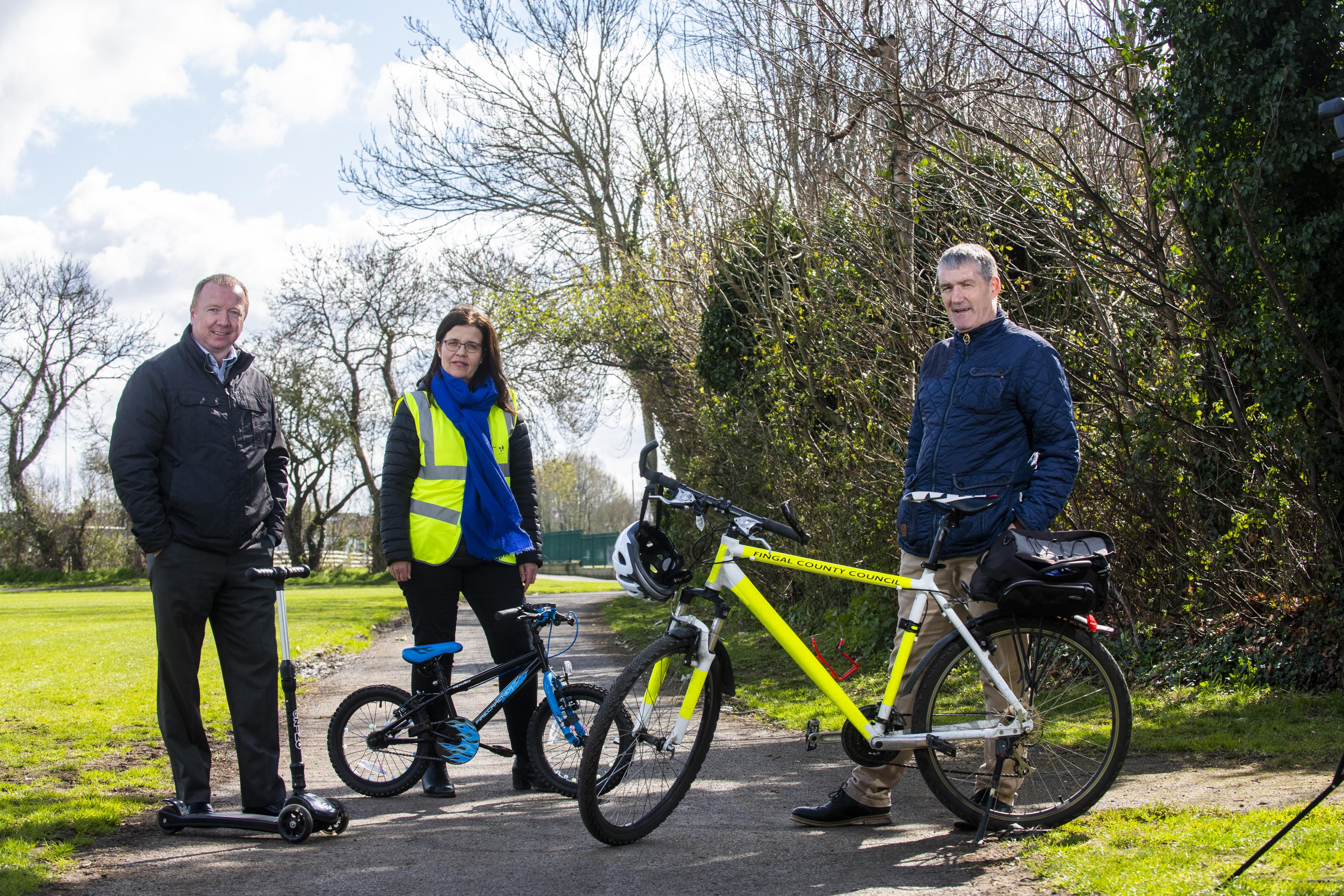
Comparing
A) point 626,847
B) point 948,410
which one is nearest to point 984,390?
point 948,410

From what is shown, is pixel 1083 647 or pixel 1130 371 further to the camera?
pixel 1130 371

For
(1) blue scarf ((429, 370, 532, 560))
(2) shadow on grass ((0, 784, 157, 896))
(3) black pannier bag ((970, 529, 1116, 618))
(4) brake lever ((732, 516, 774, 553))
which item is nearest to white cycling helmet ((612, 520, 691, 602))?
(4) brake lever ((732, 516, 774, 553))

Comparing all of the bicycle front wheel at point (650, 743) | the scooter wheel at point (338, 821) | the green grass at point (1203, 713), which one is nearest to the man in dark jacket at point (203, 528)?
the scooter wheel at point (338, 821)

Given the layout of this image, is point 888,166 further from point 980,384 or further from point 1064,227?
point 980,384

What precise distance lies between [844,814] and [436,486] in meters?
2.44

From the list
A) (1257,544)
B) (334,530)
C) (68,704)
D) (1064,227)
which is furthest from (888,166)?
(334,530)

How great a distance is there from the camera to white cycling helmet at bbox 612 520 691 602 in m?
4.23

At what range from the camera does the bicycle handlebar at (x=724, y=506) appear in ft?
13.7

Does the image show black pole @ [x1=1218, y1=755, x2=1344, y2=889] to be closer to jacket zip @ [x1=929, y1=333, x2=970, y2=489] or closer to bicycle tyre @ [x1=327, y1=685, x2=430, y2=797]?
jacket zip @ [x1=929, y1=333, x2=970, y2=489]

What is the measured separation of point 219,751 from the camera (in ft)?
22.0

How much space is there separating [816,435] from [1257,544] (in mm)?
5254

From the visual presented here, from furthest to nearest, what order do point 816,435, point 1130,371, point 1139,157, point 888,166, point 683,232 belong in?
1. point 683,232
2. point 816,435
3. point 888,166
4. point 1130,371
5. point 1139,157

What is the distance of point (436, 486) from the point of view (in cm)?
546

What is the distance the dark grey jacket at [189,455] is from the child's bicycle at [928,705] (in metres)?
1.66
